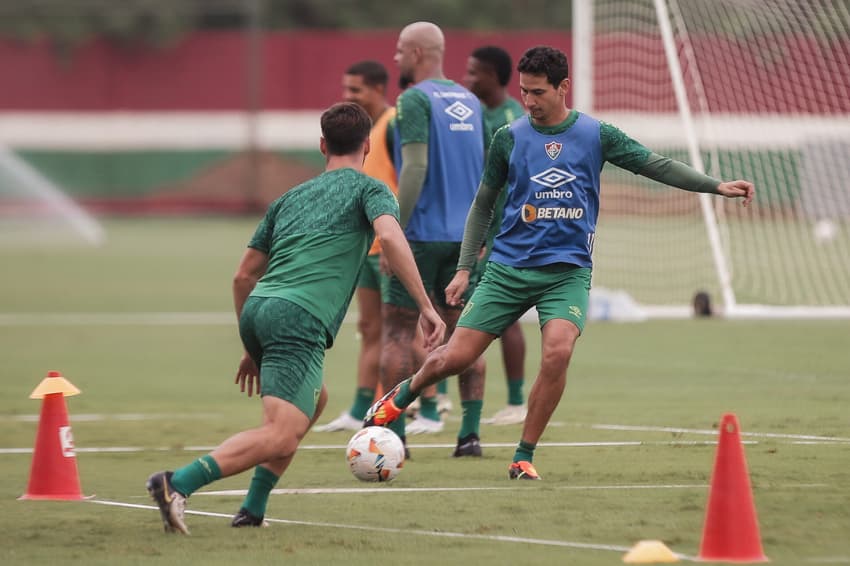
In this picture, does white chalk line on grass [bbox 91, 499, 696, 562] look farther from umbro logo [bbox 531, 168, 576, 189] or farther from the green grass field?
umbro logo [bbox 531, 168, 576, 189]

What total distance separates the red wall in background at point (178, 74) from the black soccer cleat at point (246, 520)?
36506mm

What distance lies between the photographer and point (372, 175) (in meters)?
10.4

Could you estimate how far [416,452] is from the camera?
30.2ft

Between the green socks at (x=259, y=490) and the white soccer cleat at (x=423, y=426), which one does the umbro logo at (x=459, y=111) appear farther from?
the green socks at (x=259, y=490)

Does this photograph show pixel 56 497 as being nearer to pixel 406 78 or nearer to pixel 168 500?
pixel 168 500

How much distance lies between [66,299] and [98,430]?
10.8 metres

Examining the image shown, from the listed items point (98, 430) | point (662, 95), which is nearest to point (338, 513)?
point (98, 430)

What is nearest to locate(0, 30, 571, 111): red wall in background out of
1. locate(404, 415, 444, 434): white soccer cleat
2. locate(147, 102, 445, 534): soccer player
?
locate(404, 415, 444, 434): white soccer cleat

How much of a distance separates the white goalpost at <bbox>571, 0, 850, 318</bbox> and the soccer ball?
9696mm

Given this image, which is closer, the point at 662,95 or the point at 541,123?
the point at 541,123

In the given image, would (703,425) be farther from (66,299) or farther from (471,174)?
(66,299)

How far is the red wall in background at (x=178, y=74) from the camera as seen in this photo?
143 feet

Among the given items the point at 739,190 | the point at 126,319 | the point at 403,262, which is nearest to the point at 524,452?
the point at 403,262

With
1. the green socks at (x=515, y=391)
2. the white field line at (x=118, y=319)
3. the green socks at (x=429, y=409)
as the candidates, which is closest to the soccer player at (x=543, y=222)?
the green socks at (x=429, y=409)
